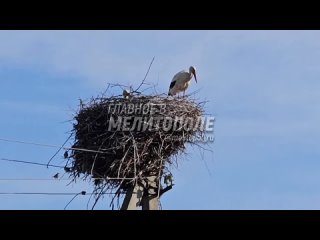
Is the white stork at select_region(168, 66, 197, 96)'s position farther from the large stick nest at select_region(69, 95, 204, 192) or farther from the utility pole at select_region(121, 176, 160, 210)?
the utility pole at select_region(121, 176, 160, 210)

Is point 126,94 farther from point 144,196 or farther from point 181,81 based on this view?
point 181,81

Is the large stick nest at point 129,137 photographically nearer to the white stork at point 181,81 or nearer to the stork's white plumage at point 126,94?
the stork's white plumage at point 126,94

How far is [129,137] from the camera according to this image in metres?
5.57

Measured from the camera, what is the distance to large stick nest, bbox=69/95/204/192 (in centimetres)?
549

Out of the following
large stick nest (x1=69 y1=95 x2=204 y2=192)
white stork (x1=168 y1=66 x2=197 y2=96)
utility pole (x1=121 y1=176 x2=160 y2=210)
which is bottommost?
utility pole (x1=121 y1=176 x2=160 y2=210)

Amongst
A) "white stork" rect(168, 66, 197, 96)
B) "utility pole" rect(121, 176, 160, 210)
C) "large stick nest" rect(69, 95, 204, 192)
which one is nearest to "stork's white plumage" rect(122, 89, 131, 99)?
"large stick nest" rect(69, 95, 204, 192)

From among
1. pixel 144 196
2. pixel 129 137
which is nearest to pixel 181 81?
pixel 129 137

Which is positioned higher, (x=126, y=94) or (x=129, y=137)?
(x=126, y=94)
